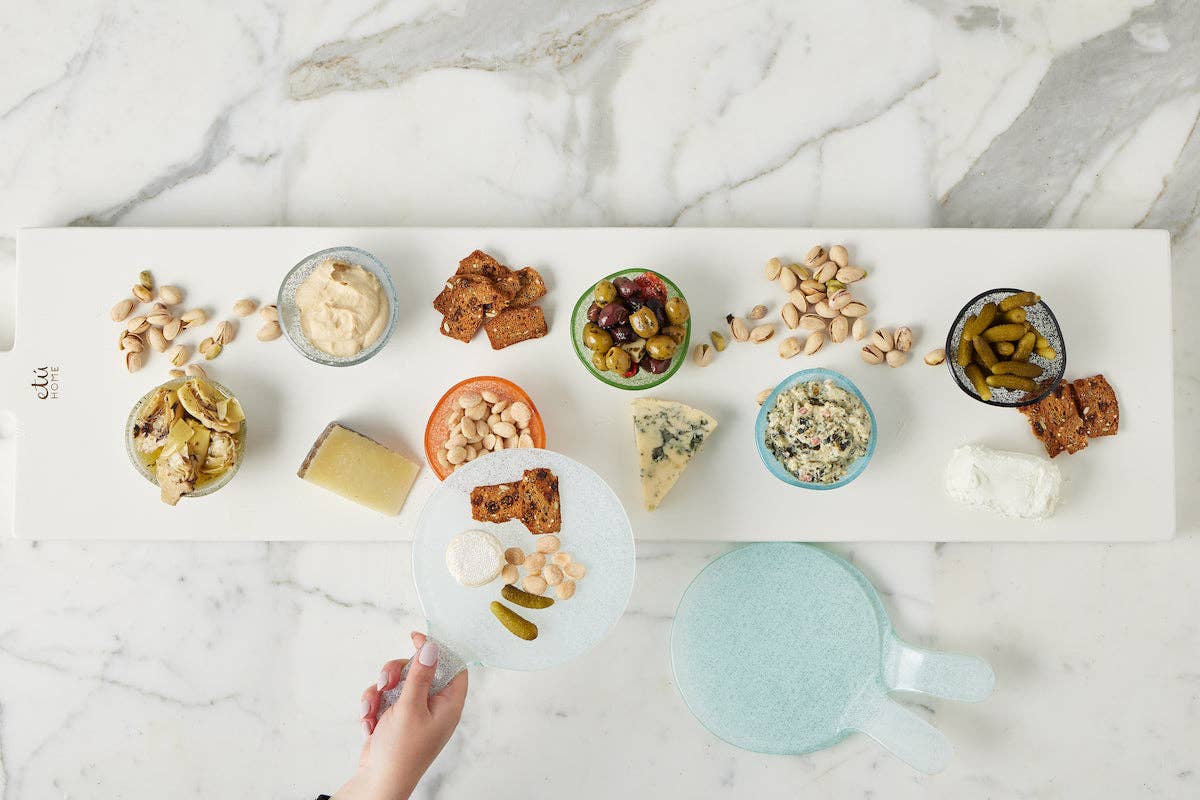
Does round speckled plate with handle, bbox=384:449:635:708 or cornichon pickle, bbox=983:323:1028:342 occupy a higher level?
cornichon pickle, bbox=983:323:1028:342

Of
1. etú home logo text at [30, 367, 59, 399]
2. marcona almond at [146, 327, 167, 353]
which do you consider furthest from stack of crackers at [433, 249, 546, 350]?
etú home logo text at [30, 367, 59, 399]

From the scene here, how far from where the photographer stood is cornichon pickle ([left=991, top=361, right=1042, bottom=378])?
108 centimetres

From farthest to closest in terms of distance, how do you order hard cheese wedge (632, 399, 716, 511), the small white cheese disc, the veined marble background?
the veined marble background → hard cheese wedge (632, 399, 716, 511) → the small white cheese disc

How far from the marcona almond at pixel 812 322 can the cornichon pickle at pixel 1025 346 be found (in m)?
→ 0.25

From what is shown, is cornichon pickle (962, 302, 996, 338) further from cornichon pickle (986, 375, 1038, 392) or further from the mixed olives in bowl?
the mixed olives in bowl

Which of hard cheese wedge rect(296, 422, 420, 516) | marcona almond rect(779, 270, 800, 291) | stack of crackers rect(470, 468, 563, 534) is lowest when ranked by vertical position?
stack of crackers rect(470, 468, 563, 534)

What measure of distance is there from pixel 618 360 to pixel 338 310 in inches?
14.9

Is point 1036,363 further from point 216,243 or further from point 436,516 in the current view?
point 216,243

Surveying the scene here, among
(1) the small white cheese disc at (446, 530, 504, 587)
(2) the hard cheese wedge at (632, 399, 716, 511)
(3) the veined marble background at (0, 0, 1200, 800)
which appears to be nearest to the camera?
(1) the small white cheese disc at (446, 530, 504, 587)

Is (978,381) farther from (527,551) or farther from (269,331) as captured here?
A: (269,331)

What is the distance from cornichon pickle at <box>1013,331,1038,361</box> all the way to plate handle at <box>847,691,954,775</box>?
1.73 feet

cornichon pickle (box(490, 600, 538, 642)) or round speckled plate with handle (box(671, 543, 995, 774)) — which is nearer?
cornichon pickle (box(490, 600, 538, 642))

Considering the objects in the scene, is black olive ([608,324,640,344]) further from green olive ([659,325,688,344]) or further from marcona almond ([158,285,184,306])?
marcona almond ([158,285,184,306])

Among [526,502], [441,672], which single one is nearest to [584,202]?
[526,502]
